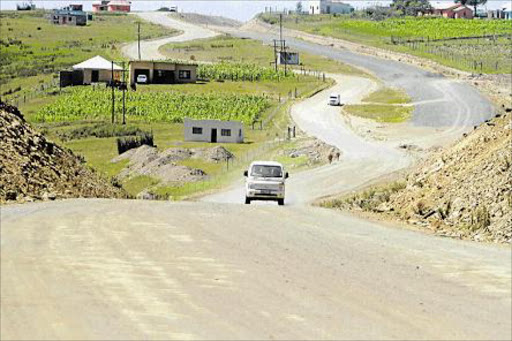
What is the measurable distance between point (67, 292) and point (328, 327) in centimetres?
470

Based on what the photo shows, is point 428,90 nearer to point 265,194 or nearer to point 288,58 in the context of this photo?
point 288,58

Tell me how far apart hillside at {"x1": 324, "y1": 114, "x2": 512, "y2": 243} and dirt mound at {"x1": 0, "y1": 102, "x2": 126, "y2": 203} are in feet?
32.8

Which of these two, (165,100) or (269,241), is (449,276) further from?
(165,100)

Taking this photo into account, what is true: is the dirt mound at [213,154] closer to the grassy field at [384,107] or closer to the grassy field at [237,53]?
the grassy field at [384,107]

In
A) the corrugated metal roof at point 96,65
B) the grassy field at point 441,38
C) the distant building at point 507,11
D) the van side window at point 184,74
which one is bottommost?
the van side window at point 184,74

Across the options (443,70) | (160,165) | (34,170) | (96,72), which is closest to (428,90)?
(443,70)

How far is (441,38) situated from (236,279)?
140m

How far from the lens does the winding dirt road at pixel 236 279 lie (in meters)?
15.0

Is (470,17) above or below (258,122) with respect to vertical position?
above

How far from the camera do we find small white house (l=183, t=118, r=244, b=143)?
252ft

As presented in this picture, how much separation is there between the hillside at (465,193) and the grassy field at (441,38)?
310 ft

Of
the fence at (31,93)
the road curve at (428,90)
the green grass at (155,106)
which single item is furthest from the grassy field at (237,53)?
the fence at (31,93)

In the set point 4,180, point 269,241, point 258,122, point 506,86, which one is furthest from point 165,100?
point 269,241

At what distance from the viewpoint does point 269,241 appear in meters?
22.8
